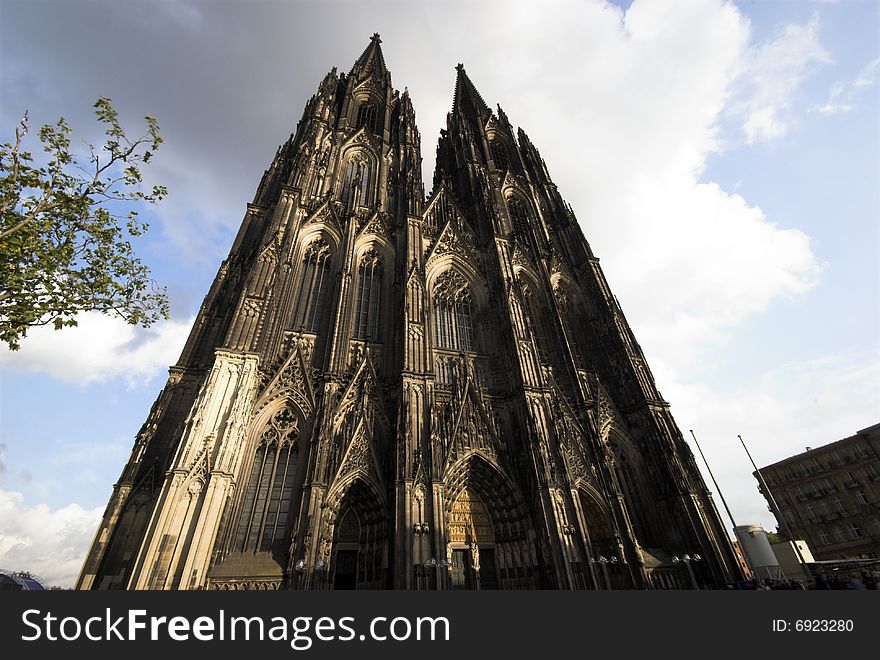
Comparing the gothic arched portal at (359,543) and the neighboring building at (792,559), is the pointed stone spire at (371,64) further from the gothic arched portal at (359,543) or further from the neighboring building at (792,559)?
the neighboring building at (792,559)

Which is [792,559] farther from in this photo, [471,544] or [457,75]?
[457,75]

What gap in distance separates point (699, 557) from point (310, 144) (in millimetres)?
31622

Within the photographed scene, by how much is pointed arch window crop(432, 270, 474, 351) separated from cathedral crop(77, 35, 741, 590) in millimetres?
147

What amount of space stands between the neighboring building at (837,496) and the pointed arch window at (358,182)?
47499mm

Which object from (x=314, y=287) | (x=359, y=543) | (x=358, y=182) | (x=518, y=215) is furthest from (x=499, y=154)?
(x=359, y=543)

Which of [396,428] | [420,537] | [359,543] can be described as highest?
[396,428]

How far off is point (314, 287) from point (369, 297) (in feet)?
10.2

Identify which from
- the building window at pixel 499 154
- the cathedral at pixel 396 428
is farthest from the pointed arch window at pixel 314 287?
the building window at pixel 499 154

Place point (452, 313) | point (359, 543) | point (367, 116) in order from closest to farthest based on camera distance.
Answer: point (359, 543), point (452, 313), point (367, 116)

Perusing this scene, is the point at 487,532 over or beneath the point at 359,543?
over

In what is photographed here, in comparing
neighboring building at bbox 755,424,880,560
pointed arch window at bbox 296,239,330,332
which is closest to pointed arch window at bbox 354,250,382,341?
pointed arch window at bbox 296,239,330,332

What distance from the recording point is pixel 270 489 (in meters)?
15.3

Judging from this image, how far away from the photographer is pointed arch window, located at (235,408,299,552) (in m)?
14.3

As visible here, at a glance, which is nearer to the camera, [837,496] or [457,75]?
[837,496]
